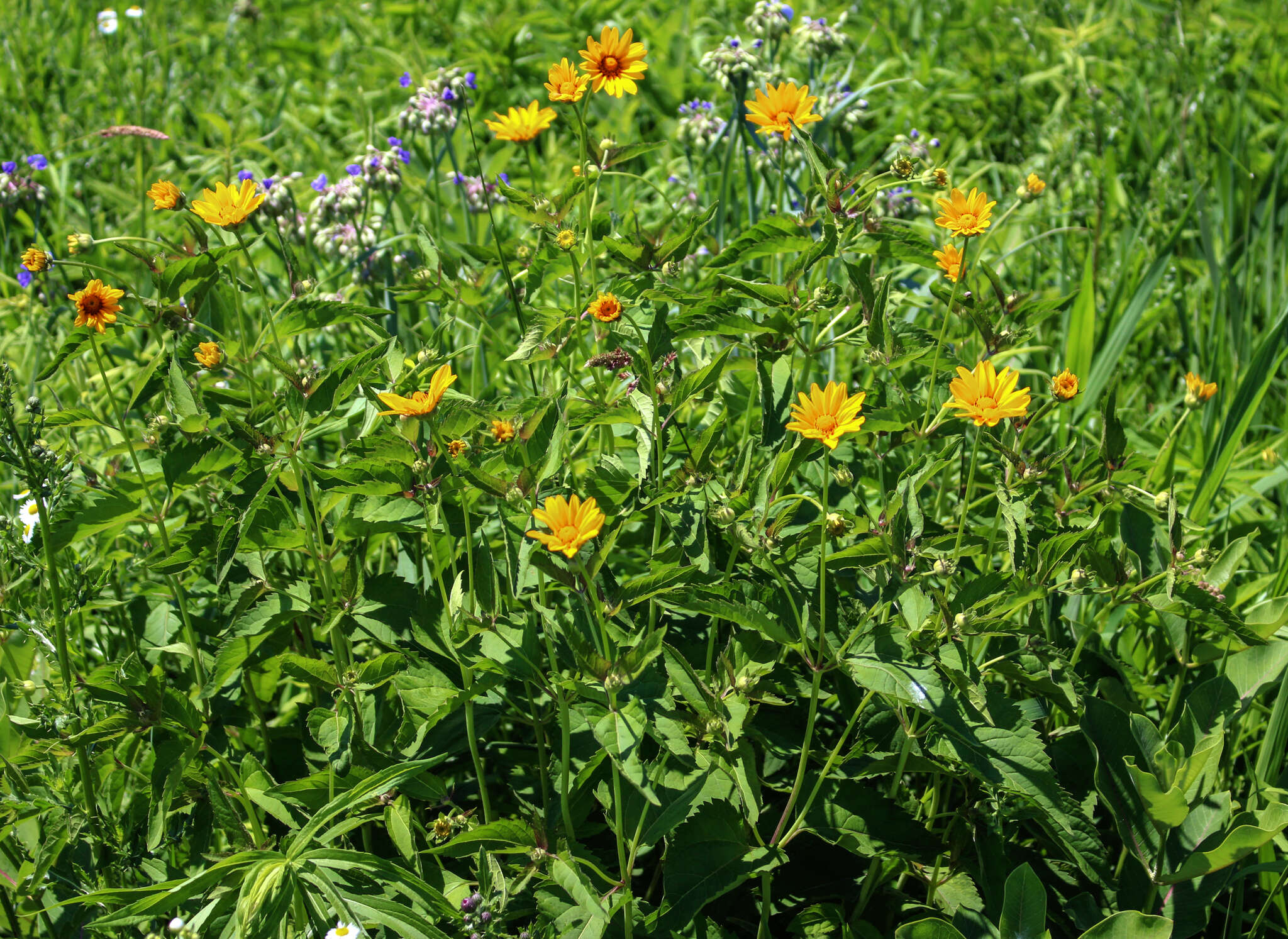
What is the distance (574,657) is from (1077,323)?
1.77 metres

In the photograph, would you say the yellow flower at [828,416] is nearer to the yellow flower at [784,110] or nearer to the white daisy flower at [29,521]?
the yellow flower at [784,110]

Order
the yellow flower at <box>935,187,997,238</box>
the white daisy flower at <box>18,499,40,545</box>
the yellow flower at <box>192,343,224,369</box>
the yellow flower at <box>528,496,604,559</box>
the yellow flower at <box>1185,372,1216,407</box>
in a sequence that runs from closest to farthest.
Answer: the yellow flower at <box>528,496,604,559</box>, the yellow flower at <box>935,187,997,238</box>, the yellow flower at <box>192,343,224,369</box>, the yellow flower at <box>1185,372,1216,407</box>, the white daisy flower at <box>18,499,40,545</box>

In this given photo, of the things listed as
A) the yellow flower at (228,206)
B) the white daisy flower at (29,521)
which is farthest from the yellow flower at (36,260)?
the white daisy flower at (29,521)

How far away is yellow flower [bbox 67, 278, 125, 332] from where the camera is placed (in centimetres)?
170

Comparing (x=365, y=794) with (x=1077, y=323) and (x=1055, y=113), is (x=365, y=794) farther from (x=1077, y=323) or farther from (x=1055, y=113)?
(x=1055, y=113)

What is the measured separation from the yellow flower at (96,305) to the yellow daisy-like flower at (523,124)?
67cm

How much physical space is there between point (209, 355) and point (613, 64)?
2.63 ft

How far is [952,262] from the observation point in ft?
5.73

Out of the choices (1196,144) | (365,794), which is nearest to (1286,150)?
(1196,144)

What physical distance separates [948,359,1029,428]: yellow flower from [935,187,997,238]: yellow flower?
0.22 m

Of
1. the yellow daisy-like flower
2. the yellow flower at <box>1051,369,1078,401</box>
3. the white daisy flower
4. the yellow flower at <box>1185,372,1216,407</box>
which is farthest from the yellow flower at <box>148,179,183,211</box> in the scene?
the yellow flower at <box>1185,372,1216,407</box>

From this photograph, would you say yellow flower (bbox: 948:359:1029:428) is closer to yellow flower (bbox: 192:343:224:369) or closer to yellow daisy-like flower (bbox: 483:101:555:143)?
yellow daisy-like flower (bbox: 483:101:555:143)

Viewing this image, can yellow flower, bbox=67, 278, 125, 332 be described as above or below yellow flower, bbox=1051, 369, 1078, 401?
above

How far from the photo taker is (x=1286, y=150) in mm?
3311
